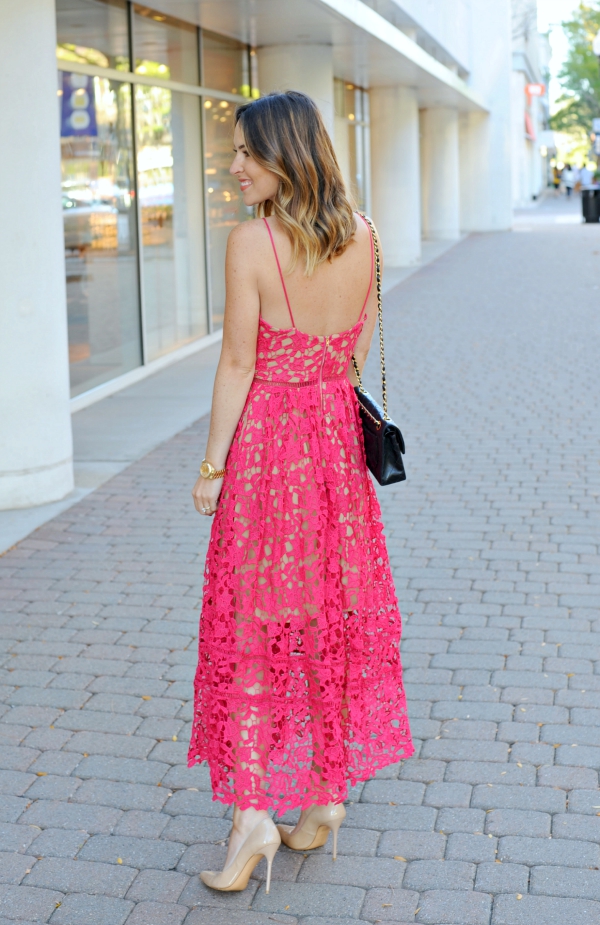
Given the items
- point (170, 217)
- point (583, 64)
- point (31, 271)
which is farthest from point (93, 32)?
point (583, 64)

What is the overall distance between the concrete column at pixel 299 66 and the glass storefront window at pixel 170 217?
75.4 inches

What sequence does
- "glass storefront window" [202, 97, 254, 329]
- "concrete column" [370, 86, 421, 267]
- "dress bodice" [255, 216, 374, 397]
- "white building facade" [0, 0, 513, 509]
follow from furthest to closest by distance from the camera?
"concrete column" [370, 86, 421, 267], "glass storefront window" [202, 97, 254, 329], "white building facade" [0, 0, 513, 509], "dress bodice" [255, 216, 374, 397]

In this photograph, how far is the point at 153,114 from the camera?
1191 cm

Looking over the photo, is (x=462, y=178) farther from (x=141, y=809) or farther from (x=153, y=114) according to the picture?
(x=141, y=809)

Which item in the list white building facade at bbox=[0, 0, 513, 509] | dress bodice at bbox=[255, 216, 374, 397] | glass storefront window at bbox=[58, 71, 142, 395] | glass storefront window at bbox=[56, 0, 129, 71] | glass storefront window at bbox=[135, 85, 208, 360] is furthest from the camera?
glass storefront window at bbox=[135, 85, 208, 360]

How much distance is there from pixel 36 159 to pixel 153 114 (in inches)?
225

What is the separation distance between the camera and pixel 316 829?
3.22 meters

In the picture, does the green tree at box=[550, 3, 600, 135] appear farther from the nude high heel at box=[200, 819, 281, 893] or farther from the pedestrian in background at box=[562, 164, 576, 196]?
the nude high heel at box=[200, 819, 281, 893]

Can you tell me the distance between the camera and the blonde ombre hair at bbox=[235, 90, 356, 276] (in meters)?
2.77

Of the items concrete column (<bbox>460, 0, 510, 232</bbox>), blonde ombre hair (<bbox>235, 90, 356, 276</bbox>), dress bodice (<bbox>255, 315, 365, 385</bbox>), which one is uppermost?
concrete column (<bbox>460, 0, 510, 232</bbox>)

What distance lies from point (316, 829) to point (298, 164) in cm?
173

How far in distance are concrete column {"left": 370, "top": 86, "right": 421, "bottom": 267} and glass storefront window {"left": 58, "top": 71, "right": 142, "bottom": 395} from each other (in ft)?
40.2

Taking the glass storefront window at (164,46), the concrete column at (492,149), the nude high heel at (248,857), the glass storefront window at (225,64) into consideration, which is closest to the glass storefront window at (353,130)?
the glass storefront window at (225,64)

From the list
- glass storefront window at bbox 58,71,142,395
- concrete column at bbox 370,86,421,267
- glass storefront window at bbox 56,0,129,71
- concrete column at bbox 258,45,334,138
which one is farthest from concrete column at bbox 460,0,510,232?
glass storefront window at bbox 58,71,142,395
